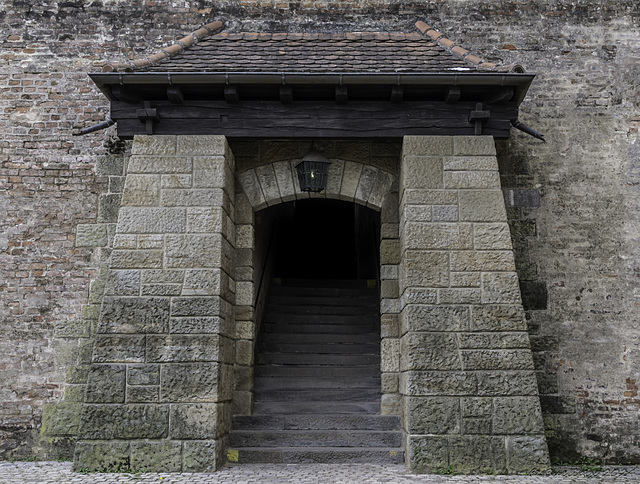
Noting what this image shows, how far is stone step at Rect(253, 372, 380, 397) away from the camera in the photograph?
252 inches

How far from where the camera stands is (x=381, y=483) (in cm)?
480

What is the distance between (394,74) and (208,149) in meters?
1.74

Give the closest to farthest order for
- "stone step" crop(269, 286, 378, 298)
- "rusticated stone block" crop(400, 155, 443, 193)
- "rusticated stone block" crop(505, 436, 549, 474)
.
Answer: "rusticated stone block" crop(505, 436, 549, 474), "rusticated stone block" crop(400, 155, 443, 193), "stone step" crop(269, 286, 378, 298)

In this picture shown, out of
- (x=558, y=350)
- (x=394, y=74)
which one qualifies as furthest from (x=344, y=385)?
(x=394, y=74)

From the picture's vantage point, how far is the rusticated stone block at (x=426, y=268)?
213 inches

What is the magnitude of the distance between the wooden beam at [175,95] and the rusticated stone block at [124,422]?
262cm

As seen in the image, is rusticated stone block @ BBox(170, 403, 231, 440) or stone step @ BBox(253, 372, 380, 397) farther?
stone step @ BBox(253, 372, 380, 397)

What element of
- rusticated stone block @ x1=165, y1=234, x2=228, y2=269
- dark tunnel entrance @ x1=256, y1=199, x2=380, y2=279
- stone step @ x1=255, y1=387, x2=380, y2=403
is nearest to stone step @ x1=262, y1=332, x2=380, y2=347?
stone step @ x1=255, y1=387, x2=380, y2=403

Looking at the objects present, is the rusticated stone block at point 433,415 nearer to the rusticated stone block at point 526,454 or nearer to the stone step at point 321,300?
the rusticated stone block at point 526,454

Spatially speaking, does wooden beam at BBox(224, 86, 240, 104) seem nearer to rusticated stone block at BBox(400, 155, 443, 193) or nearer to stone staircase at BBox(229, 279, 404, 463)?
rusticated stone block at BBox(400, 155, 443, 193)

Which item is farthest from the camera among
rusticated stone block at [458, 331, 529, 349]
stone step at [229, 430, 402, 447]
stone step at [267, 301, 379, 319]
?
stone step at [267, 301, 379, 319]

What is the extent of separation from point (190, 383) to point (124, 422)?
598 millimetres

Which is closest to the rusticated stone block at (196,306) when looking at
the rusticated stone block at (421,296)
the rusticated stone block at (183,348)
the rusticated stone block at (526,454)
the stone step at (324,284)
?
the rusticated stone block at (183,348)

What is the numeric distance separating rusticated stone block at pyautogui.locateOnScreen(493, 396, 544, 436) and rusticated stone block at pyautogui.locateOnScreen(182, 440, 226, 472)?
89.0 inches
